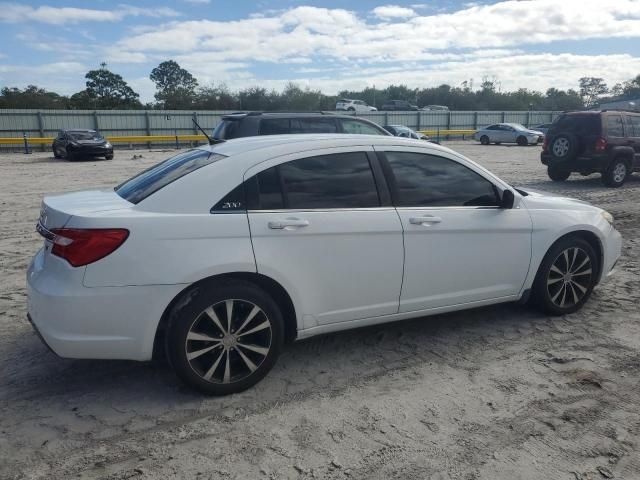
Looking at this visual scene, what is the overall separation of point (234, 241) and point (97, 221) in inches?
32.2

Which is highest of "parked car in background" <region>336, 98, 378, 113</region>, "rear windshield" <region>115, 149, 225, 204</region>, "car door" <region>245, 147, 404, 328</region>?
"parked car in background" <region>336, 98, 378, 113</region>

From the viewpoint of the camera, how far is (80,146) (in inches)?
878

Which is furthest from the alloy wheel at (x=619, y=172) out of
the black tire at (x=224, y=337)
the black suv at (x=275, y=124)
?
the black tire at (x=224, y=337)

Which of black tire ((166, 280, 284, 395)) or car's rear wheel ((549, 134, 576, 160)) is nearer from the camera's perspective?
black tire ((166, 280, 284, 395))

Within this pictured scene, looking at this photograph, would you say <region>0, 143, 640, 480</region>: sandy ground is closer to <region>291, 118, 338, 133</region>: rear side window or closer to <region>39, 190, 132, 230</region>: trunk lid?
<region>39, 190, 132, 230</region>: trunk lid

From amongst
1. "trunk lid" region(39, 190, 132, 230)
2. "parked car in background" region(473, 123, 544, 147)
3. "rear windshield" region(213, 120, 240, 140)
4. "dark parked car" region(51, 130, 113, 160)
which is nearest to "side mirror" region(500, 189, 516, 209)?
"trunk lid" region(39, 190, 132, 230)

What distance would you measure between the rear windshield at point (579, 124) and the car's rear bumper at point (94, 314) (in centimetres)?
1277

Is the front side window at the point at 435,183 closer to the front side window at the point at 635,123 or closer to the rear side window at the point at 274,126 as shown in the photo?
the rear side window at the point at 274,126

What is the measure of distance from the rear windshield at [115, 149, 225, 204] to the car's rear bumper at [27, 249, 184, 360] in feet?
2.15

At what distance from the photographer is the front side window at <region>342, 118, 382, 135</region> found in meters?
10.4

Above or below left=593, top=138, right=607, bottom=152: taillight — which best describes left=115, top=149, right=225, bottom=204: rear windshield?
above

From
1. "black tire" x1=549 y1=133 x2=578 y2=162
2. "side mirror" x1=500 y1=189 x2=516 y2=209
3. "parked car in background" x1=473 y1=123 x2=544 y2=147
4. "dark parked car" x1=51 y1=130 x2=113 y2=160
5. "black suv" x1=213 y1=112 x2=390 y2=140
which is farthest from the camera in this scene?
"parked car in background" x1=473 y1=123 x2=544 y2=147

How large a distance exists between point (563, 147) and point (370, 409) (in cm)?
1223

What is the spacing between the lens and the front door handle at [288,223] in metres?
3.42
